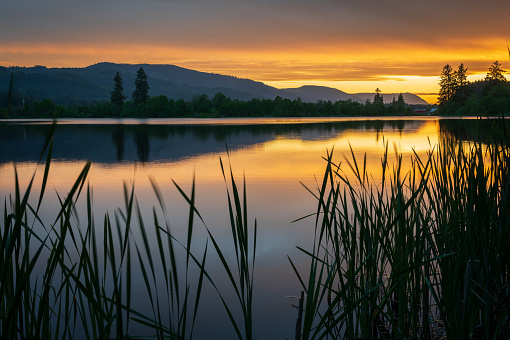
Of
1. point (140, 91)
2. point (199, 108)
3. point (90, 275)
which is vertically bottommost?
point (90, 275)

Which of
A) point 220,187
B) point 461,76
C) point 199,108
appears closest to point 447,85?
point 461,76

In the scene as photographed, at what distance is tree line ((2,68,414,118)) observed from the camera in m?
78.3

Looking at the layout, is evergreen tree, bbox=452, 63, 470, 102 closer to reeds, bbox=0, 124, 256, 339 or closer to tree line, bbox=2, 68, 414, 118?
tree line, bbox=2, 68, 414, 118

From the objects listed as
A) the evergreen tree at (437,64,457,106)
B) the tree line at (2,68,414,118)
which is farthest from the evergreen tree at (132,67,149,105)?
the evergreen tree at (437,64,457,106)

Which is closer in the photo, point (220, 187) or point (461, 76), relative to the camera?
point (220, 187)

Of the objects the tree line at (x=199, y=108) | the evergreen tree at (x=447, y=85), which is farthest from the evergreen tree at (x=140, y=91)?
the evergreen tree at (x=447, y=85)

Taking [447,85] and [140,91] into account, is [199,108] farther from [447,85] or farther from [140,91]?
[447,85]

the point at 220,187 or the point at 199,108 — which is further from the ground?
the point at 199,108

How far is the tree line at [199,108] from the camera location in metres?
78.3

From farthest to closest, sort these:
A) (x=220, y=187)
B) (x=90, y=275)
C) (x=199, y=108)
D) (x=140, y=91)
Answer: (x=199, y=108)
(x=140, y=91)
(x=220, y=187)
(x=90, y=275)

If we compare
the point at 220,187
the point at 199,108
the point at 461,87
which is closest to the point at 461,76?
the point at 461,87

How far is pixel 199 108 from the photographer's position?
83375 mm

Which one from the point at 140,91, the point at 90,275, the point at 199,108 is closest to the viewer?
the point at 90,275

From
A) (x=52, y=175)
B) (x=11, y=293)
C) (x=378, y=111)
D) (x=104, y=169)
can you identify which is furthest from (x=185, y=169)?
(x=378, y=111)
